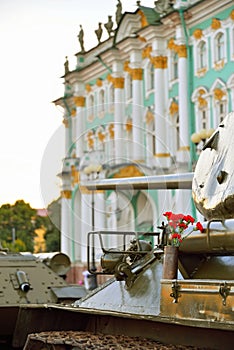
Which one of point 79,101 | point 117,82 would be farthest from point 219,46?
point 79,101

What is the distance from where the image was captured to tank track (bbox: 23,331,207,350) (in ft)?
22.4

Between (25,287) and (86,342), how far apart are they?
15.2 ft

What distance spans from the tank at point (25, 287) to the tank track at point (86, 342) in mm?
3074

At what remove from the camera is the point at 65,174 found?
11938mm

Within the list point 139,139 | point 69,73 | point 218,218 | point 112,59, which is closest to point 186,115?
point 139,139

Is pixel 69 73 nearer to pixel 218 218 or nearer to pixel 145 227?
pixel 145 227

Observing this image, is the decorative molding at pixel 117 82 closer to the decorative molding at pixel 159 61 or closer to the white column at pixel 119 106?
the white column at pixel 119 106

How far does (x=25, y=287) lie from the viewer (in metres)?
11.8

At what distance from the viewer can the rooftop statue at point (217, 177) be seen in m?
7.11

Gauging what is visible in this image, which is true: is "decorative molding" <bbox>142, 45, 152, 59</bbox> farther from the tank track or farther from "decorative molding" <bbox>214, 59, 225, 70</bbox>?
the tank track

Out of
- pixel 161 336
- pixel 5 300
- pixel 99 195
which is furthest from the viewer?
pixel 99 195

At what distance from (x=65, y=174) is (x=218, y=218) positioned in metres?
4.96

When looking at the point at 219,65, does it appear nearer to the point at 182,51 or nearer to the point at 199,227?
→ the point at 182,51

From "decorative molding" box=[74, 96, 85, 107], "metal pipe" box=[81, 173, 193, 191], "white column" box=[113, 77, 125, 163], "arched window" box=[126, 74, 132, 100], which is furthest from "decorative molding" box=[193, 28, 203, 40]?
"metal pipe" box=[81, 173, 193, 191]
